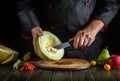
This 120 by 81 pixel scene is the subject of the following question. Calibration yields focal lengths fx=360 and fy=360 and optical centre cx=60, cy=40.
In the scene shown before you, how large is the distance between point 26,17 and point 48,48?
0.93 ft

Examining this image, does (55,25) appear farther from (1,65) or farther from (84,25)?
(1,65)

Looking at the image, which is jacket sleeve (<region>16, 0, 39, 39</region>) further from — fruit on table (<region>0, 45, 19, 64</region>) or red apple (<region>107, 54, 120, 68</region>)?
red apple (<region>107, 54, 120, 68</region>)

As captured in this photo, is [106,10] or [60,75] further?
[106,10]

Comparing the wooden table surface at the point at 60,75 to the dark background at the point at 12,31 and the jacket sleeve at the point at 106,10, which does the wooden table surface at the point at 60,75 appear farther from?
the dark background at the point at 12,31

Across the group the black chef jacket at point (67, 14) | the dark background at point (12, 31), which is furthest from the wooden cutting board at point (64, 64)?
the dark background at point (12, 31)

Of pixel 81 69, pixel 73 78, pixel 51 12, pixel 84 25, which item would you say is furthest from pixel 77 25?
pixel 73 78

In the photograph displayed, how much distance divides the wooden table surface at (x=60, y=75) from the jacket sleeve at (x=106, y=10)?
374 mm

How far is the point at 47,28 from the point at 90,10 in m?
0.27

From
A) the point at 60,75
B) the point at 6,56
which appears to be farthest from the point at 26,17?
the point at 60,75

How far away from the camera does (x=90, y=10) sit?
80.3 inches

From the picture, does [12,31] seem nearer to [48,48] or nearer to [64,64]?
[48,48]

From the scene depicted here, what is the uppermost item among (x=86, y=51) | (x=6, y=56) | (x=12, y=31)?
(x=6, y=56)

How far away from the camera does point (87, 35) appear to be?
5.99ft

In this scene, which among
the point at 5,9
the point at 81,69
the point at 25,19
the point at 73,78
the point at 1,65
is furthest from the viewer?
the point at 5,9
